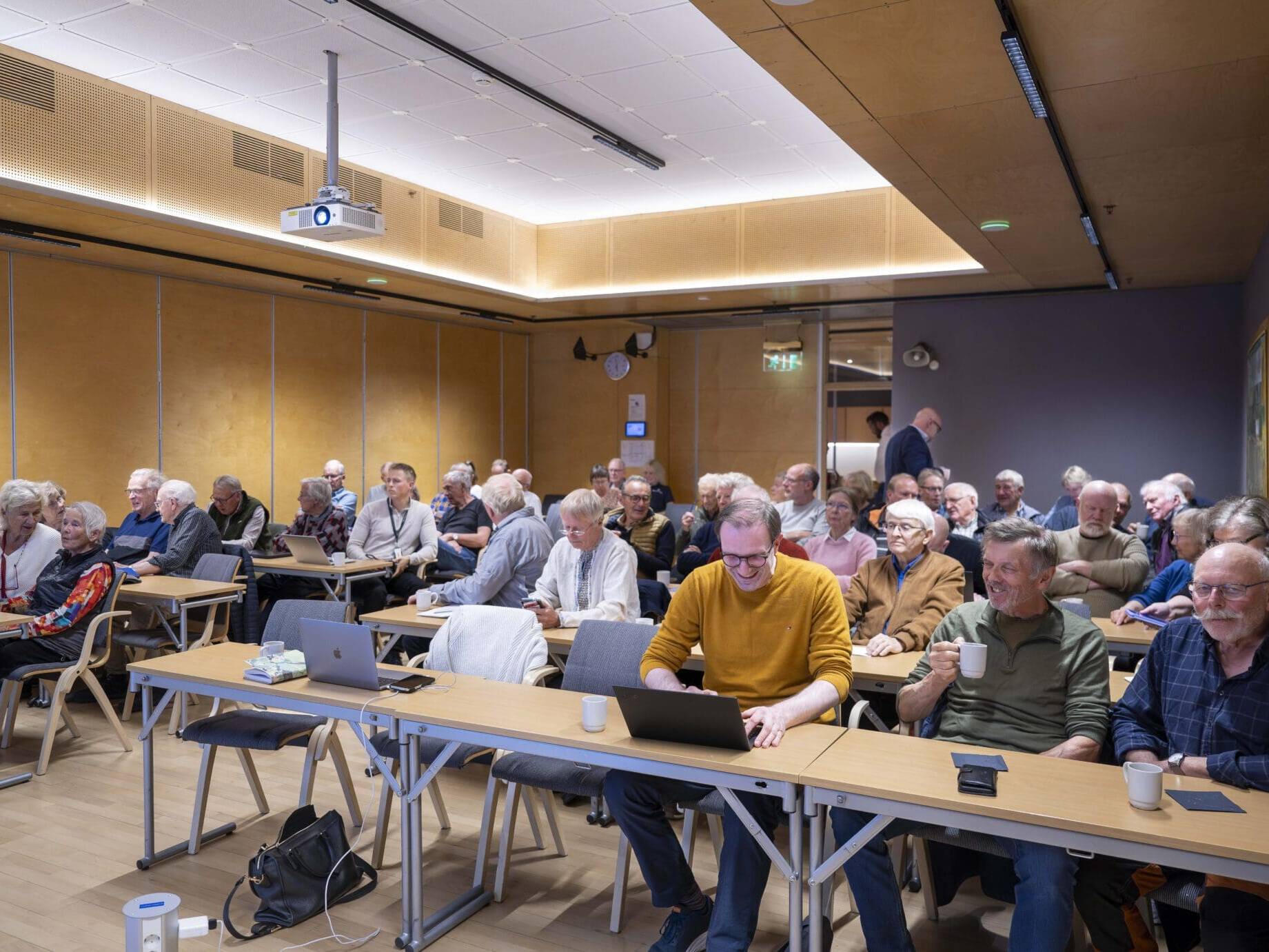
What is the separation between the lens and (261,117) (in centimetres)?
748

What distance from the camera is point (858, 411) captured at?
41.0 ft

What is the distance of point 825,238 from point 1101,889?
24.0 ft

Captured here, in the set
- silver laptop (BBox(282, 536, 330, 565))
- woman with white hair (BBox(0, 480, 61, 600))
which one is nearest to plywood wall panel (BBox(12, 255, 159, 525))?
silver laptop (BBox(282, 536, 330, 565))

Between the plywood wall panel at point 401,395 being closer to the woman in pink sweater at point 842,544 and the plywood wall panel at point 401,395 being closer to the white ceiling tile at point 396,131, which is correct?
the white ceiling tile at point 396,131

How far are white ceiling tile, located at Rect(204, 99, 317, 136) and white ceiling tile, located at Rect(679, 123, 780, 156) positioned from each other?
2986mm

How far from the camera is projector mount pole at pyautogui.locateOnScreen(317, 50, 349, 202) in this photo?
6.17 m

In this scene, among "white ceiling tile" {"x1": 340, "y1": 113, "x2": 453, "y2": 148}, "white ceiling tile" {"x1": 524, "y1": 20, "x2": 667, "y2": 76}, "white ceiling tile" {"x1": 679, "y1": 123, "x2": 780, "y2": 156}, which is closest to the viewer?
"white ceiling tile" {"x1": 524, "y1": 20, "x2": 667, "y2": 76}

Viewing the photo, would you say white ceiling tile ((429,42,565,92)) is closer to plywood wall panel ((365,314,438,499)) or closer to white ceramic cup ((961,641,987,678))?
white ceramic cup ((961,641,987,678))

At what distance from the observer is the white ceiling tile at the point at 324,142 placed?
784 cm

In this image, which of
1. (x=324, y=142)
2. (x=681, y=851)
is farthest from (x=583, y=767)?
(x=324, y=142)

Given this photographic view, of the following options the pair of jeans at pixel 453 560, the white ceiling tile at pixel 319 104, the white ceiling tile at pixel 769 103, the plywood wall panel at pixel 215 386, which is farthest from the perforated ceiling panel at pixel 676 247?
the pair of jeans at pixel 453 560

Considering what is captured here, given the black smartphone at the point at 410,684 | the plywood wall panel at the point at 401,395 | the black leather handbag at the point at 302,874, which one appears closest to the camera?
the black leather handbag at the point at 302,874

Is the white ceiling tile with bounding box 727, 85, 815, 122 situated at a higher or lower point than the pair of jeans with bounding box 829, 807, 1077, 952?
higher

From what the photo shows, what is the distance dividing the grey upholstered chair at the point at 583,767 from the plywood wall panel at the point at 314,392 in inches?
263
